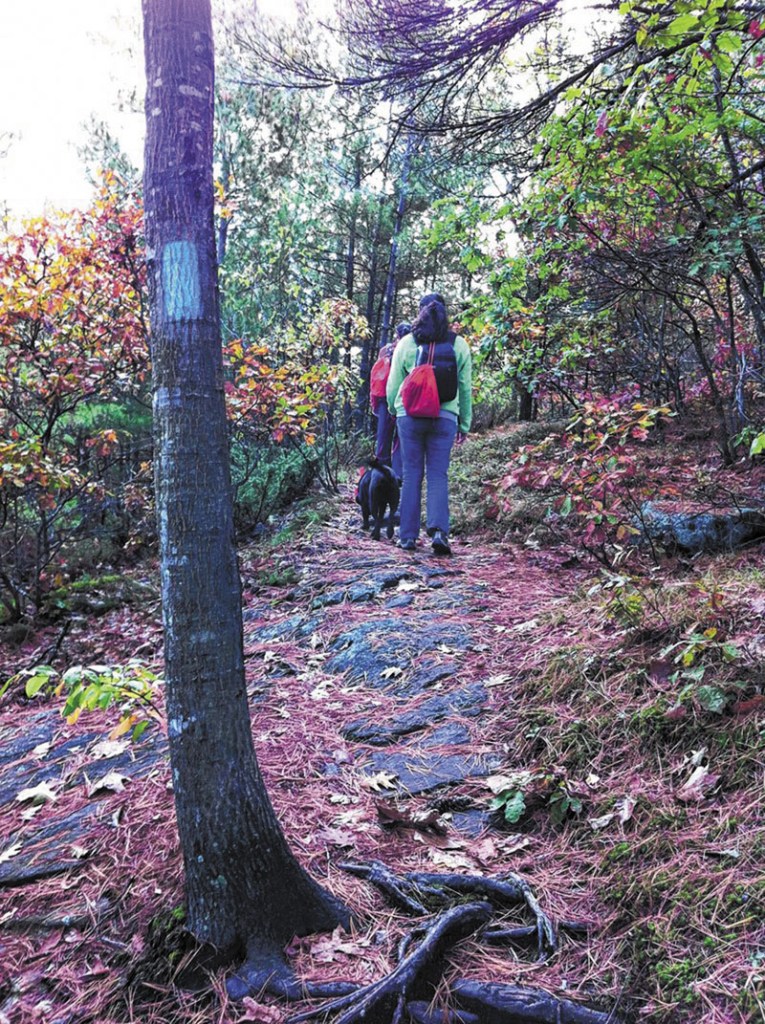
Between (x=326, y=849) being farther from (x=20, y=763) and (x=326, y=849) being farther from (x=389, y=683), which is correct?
(x=20, y=763)

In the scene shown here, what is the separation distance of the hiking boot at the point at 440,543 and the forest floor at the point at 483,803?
191 cm

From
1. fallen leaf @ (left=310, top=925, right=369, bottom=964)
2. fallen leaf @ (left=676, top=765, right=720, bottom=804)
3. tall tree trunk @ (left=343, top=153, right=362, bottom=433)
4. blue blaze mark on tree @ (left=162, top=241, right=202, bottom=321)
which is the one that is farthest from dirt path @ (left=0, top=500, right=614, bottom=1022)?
tall tree trunk @ (left=343, top=153, right=362, bottom=433)

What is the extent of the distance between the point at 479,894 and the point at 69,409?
6252 millimetres

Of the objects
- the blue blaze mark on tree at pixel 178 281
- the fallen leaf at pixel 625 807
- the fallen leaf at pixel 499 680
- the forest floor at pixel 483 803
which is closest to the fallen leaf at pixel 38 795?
the forest floor at pixel 483 803

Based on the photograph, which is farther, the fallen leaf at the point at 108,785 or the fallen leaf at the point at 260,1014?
the fallen leaf at the point at 108,785

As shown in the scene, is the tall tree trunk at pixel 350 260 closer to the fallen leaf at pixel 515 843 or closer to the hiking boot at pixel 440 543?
the hiking boot at pixel 440 543

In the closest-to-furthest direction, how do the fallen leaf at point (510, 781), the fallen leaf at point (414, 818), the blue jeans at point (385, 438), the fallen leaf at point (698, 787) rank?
the fallen leaf at point (698, 787) < the fallen leaf at point (414, 818) < the fallen leaf at point (510, 781) < the blue jeans at point (385, 438)

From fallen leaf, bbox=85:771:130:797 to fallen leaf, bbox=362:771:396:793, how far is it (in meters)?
1.04

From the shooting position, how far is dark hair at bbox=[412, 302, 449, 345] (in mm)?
5781

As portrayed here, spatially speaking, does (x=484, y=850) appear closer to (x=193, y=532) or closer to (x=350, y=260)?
(x=193, y=532)

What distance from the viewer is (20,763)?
10.5ft

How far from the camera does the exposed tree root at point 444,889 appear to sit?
6.44 feet

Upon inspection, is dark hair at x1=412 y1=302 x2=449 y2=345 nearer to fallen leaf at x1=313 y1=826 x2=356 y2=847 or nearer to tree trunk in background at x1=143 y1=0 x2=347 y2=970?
tree trunk in background at x1=143 y1=0 x2=347 y2=970

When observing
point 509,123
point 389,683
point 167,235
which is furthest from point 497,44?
point 389,683
